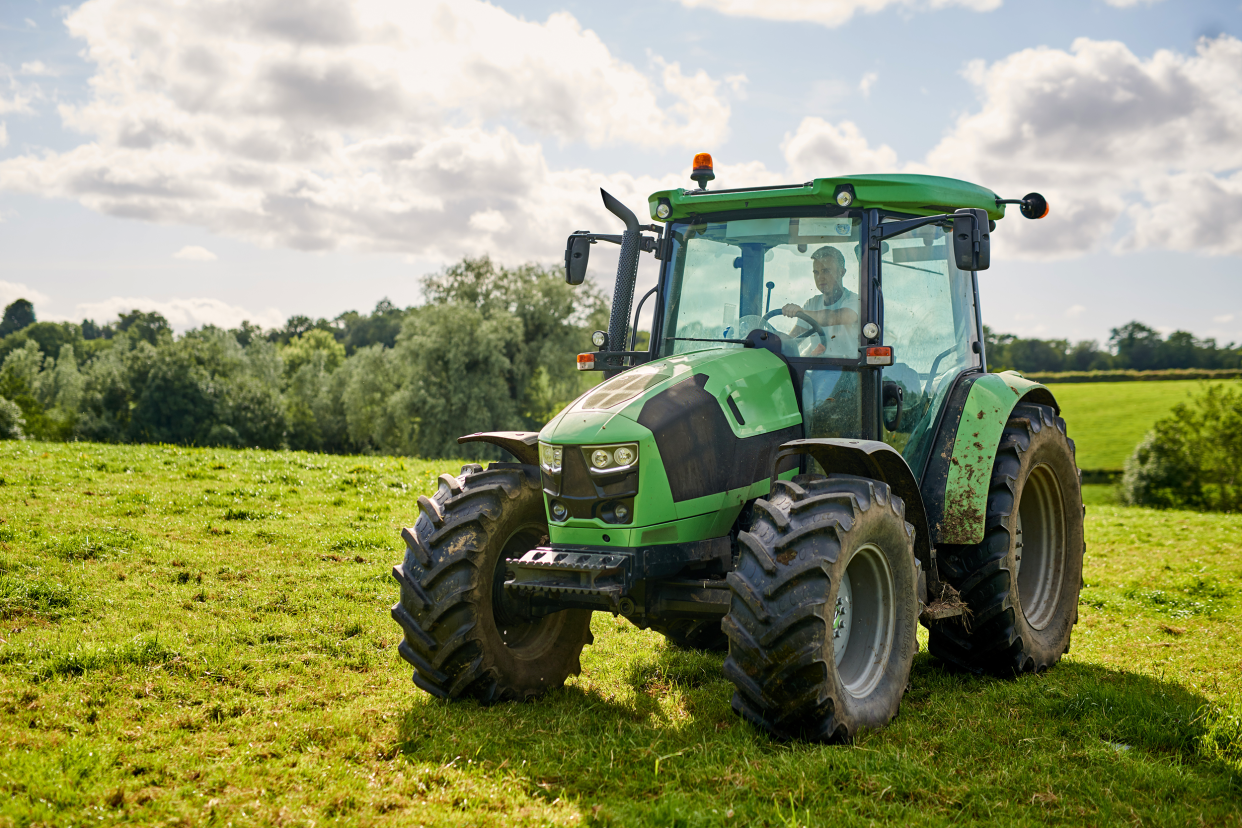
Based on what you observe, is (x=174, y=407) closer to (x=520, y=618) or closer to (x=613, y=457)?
(x=520, y=618)

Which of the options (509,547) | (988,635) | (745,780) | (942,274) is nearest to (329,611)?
(509,547)

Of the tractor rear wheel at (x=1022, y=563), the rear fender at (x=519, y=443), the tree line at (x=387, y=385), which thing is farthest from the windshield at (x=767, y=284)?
the tree line at (x=387, y=385)

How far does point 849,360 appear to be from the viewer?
552 cm

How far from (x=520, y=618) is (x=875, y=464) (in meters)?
2.20

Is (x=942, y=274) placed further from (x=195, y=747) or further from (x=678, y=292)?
(x=195, y=747)

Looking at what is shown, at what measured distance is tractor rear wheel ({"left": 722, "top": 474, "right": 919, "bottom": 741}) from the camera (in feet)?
14.0

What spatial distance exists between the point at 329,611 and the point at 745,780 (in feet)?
13.3

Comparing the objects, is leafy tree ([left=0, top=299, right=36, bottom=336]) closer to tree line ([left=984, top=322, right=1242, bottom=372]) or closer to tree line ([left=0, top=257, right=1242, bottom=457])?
tree line ([left=0, top=257, right=1242, bottom=457])

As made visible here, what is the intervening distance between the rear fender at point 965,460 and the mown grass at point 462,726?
1013mm

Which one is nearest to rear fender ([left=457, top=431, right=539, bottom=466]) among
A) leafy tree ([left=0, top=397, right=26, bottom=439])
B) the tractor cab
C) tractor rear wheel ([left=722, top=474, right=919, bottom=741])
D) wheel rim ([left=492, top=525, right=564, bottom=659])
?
wheel rim ([left=492, top=525, right=564, bottom=659])

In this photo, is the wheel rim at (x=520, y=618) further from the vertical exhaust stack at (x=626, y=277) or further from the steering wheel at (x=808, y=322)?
the steering wheel at (x=808, y=322)

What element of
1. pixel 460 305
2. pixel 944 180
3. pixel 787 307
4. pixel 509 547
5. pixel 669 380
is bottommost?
pixel 509 547

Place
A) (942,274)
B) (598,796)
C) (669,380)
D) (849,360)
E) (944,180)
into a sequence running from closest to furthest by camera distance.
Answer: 1. (598,796)
2. (669,380)
3. (849,360)
4. (944,180)
5. (942,274)

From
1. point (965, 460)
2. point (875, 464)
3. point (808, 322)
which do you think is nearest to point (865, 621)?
point (875, 464)
